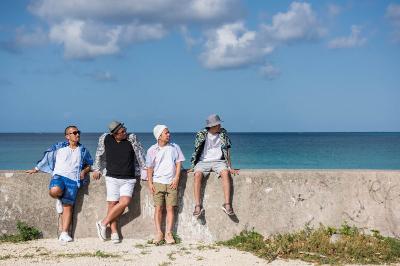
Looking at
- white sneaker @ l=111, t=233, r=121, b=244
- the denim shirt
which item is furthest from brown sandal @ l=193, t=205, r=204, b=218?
the denim shirt

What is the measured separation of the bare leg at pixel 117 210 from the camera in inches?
263

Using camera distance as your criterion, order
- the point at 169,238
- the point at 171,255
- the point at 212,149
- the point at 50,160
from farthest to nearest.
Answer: the point at 212,149, the point at 50,160, the point at 169,238, the point at 171,255

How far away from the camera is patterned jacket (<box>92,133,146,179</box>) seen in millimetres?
6914

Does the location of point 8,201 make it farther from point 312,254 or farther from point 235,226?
point 312,254

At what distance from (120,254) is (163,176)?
3.99ft

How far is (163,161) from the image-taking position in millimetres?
6836

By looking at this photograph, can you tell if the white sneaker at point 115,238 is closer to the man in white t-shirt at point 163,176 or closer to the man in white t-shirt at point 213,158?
the man in white t-shirt at point 163,176

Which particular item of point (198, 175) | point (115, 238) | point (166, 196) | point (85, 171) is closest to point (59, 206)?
point (85, 171)

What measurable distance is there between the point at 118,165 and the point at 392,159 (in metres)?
37.5

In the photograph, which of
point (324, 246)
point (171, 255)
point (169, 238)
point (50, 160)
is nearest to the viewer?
point (171, 255)

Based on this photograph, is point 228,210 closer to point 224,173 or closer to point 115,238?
point 224,173

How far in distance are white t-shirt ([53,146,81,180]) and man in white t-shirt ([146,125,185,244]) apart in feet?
3.23

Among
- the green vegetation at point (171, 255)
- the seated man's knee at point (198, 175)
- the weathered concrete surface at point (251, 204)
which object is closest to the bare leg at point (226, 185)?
the weathered concrete surface at point (251, 204)

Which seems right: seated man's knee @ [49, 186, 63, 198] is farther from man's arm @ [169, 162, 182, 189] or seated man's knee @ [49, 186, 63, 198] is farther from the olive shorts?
man's arm @ [169, 162, 182, 189]
